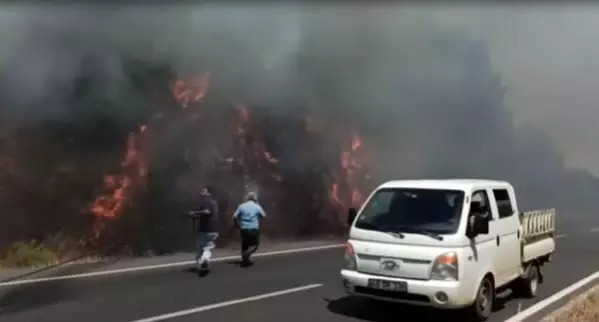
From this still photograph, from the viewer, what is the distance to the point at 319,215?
17312 millimetres

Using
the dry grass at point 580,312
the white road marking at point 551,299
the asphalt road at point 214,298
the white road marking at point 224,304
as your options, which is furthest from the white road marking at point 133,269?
the dry grass at point 580,312

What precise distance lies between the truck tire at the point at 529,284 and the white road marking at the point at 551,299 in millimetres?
226

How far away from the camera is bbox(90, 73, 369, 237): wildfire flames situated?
1288cm

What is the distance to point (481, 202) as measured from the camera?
7.77m

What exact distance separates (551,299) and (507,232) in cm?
165

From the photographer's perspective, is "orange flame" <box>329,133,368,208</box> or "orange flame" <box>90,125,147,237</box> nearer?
"orange flame" <box>90,125,147,237</box>

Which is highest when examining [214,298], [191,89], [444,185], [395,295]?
[191,89]

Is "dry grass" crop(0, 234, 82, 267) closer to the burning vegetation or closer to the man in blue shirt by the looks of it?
the burning vegetation

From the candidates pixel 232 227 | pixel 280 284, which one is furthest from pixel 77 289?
pixel 232 227

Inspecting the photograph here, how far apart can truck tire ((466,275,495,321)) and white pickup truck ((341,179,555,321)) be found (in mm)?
11

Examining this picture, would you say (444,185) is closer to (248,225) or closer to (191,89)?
(248,225)

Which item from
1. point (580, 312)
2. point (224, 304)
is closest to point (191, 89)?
point (224, 304)

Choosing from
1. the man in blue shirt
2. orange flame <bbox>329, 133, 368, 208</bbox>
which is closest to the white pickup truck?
the man in blue shirt

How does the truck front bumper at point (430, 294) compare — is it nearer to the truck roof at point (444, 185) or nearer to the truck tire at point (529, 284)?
the truck roof at point (444, 185)
